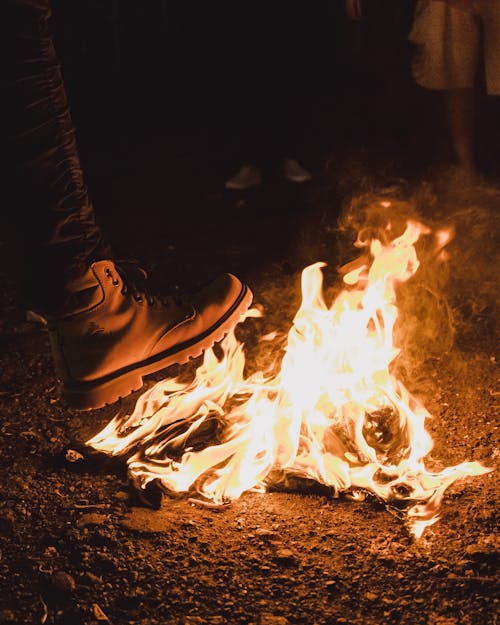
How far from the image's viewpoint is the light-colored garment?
484 cm

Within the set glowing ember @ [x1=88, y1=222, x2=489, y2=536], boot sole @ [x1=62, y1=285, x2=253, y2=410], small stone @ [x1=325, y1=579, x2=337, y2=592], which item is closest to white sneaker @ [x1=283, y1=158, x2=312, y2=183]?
glowing ember @ [x1=88, y1=222, x2=489, y2=536]

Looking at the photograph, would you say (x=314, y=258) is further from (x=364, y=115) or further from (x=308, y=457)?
(x=364, y=115)

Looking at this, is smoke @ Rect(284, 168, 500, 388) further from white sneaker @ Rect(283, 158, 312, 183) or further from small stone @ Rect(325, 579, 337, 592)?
small stone @ Rect(325, 579, 337, 592)

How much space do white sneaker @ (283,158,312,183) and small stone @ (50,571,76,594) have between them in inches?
162

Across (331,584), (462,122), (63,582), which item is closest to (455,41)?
(462,122)

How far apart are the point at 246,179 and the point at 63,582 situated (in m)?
4.13

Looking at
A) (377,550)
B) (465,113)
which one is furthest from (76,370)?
(465,113)

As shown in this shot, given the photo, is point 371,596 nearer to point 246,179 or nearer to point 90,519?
point 90,519

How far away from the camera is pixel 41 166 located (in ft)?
7.22

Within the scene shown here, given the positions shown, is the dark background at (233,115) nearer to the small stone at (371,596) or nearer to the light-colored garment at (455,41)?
the light-colored garment at (455,41)

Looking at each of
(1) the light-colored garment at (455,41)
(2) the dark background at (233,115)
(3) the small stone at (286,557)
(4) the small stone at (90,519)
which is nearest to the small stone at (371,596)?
(3) the small stone at (286,557)

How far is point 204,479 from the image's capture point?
2.75 m

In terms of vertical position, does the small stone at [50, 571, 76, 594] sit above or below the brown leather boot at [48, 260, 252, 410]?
below

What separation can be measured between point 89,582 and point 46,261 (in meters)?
1.05
